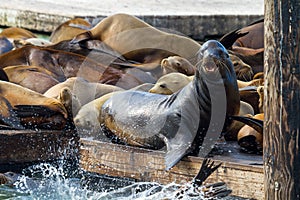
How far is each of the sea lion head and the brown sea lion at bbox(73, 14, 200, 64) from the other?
2.56 metres

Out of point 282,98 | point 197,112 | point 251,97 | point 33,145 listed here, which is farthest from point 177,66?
point 282,98

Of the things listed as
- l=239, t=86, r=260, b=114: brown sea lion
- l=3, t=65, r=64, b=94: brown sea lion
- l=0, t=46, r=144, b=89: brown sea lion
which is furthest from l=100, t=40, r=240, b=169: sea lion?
l=0, t=46, r=144, b=89: brown sea lion

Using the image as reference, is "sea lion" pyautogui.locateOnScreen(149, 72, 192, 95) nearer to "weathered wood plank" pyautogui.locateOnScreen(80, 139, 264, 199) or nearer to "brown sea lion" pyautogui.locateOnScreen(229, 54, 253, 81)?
"weathered wood plank" pyautogui.locateOnScreen(80, 139, 264, 199)

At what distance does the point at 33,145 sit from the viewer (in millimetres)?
6195

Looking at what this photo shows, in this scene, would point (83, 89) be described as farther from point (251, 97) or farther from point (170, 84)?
point (251, 97)

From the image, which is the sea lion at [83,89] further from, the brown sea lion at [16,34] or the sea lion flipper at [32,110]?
the brown sea lion at [16,34]

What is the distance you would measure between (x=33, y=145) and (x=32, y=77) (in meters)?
1.15

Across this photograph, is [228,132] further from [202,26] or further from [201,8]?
[201,8]

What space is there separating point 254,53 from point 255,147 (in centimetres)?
279

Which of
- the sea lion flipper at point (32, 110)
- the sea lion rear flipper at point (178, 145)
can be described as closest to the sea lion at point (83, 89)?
the sea lion flipper at point (32, 110)

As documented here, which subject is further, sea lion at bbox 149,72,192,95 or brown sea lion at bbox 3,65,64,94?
brown sea lion at bbox 3,65,64,94

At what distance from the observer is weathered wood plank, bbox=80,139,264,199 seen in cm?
489

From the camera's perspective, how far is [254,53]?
313 inches

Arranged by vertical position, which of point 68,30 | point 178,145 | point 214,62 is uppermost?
point 214,62
